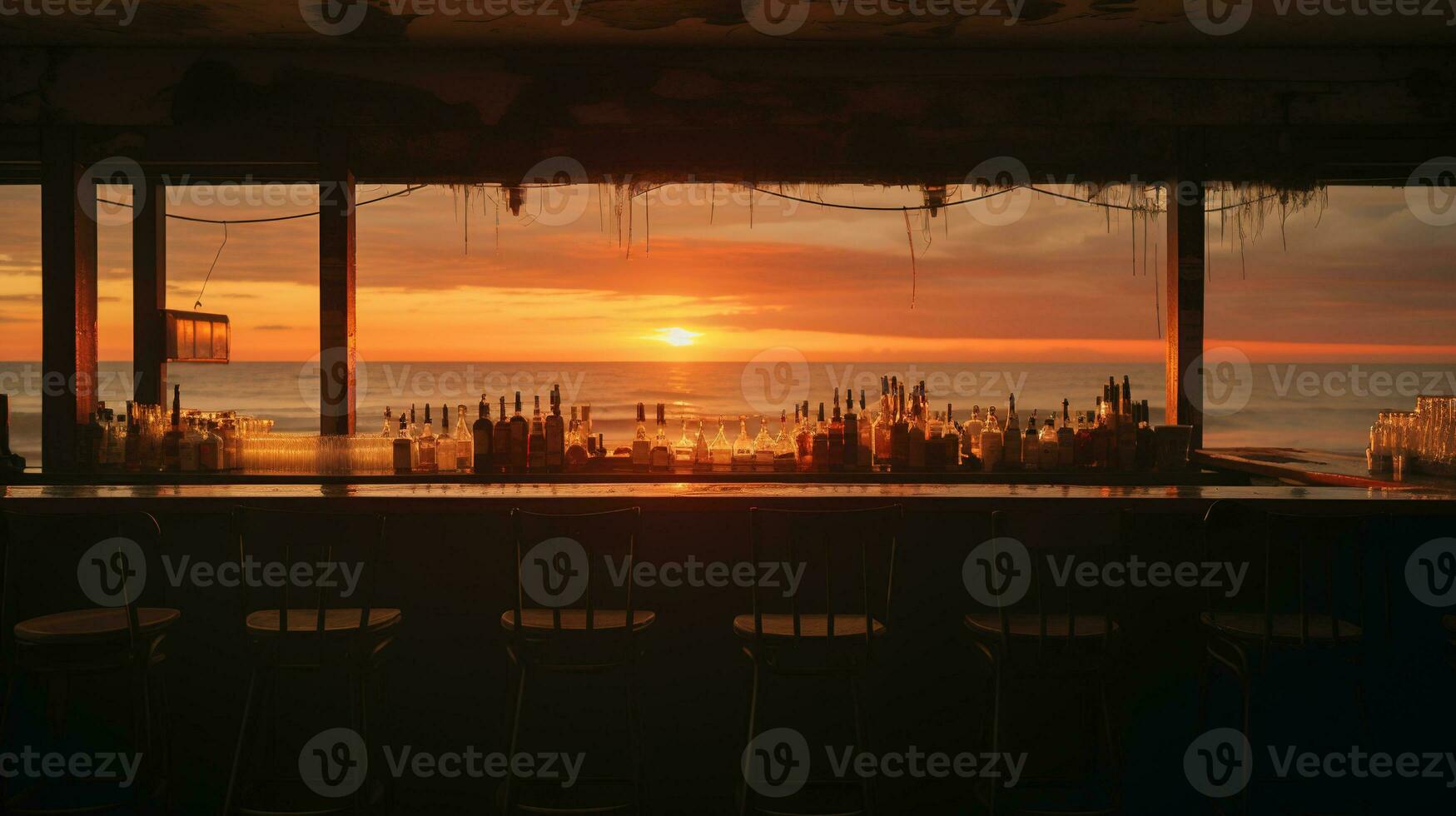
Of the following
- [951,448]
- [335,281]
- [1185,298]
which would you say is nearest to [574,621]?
[951,448]

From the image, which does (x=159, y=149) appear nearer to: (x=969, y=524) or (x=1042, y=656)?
(x=969, y=524)

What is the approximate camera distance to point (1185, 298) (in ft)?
15.9

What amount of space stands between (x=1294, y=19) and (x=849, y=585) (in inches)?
137

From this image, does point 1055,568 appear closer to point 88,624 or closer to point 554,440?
point 554,440

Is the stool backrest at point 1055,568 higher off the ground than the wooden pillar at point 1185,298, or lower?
lower
